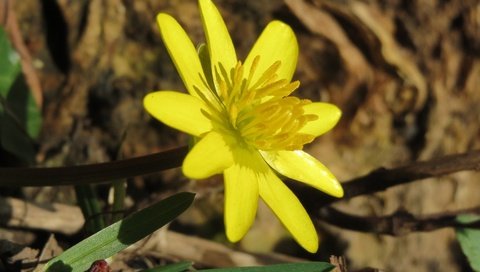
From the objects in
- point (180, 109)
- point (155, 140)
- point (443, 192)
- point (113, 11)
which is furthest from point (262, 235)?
point (180, 109)

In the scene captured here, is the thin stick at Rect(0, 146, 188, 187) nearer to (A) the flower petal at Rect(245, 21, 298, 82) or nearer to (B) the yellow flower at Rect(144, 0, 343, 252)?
(B) the yellow flower at Rect(144, 0, 343, 252)

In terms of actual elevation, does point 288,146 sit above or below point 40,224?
above

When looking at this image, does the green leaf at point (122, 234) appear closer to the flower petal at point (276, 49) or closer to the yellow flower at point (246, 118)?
the yellow flower at point (246, 118)

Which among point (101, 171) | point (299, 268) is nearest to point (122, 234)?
point (101, 171)

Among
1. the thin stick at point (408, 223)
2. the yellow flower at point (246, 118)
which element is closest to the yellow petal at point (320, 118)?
the yellow flower at point (246, 118)

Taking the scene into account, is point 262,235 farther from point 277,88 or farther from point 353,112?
point 277,88

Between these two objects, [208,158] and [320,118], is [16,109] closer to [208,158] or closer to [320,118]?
[320,118]
